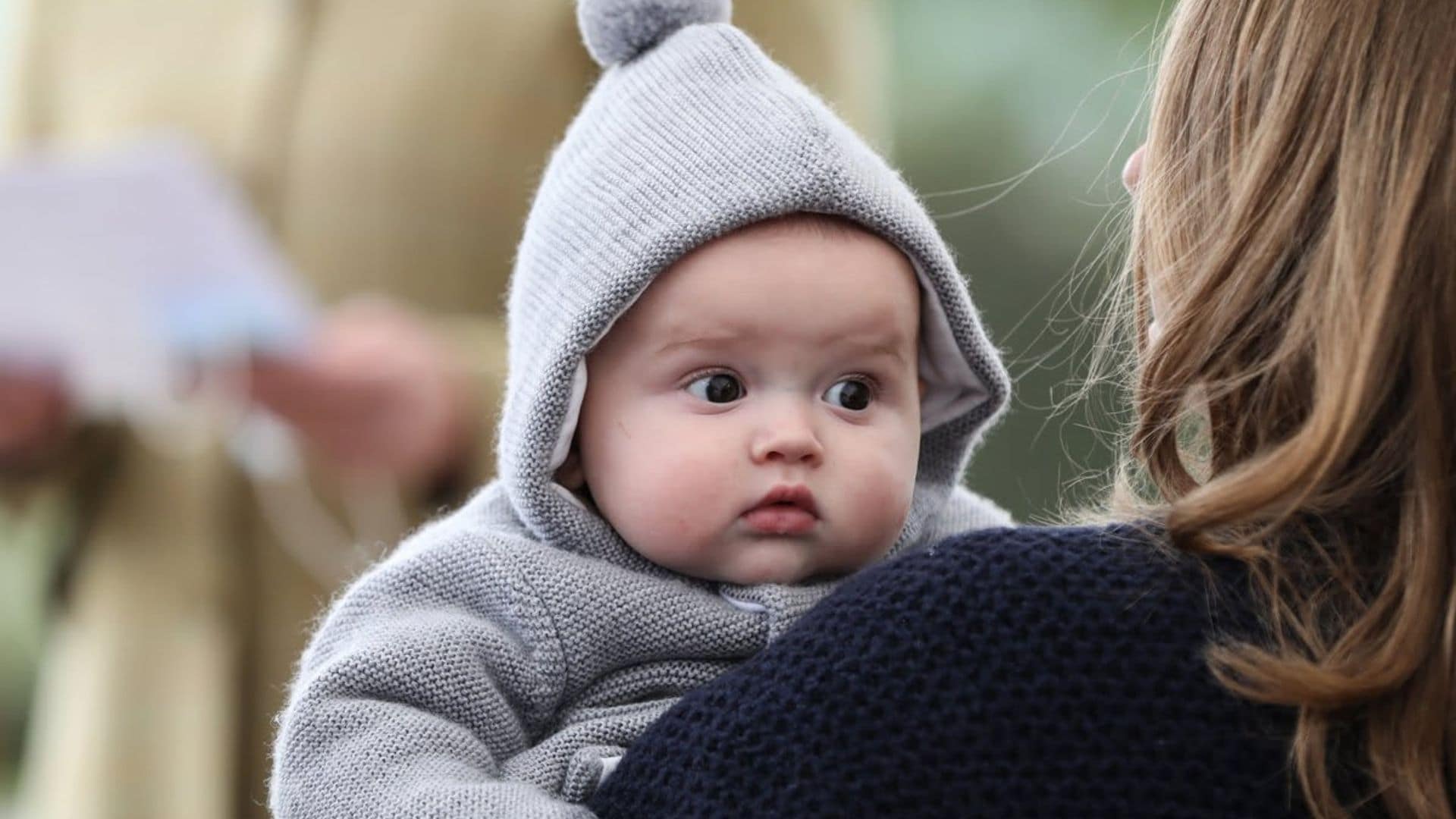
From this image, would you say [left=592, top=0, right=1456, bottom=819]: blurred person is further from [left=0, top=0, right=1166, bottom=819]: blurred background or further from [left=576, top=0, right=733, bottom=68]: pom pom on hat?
[left=0, top=0, right=1166, bottom=819]: blurred background

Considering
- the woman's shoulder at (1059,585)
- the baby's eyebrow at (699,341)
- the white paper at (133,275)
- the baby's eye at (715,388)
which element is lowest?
the white paper at (133,275)

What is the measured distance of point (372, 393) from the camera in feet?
6.09

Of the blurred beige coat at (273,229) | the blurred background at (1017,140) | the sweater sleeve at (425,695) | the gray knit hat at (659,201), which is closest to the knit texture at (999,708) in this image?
the sweater sleeve at (425,695)

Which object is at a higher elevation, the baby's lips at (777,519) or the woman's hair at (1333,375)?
the woman's hair at (1333,375)

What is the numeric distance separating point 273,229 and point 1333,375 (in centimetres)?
128

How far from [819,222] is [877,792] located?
35 cm

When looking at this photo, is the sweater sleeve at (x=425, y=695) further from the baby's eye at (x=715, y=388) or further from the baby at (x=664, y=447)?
the baby's eye at (x=715, y=388)

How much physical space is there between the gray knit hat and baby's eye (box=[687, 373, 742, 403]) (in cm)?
6

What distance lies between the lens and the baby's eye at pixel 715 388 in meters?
1.06

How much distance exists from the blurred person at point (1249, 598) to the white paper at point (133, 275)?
98 cm

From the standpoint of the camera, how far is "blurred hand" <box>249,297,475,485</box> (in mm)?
1831

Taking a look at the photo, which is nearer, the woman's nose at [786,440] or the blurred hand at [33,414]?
the woman's nose at [786,440]

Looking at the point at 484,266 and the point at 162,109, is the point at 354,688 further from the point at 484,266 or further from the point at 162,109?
the point at 162,109

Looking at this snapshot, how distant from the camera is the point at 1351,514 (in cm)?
91
